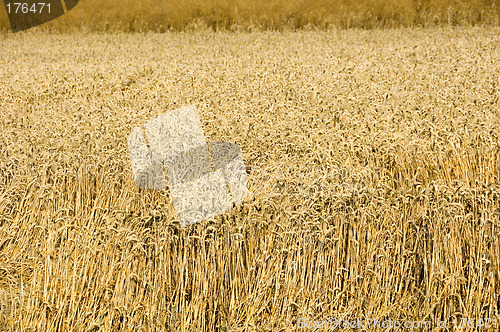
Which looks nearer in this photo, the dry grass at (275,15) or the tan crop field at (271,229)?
the tan crop field at (271,229)

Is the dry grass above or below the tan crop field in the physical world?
below

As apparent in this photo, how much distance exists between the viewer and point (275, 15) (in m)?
Result: 14.0

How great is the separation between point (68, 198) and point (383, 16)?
11.9 meters

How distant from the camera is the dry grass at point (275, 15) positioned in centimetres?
1359

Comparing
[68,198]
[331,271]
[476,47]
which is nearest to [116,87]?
[68,198]

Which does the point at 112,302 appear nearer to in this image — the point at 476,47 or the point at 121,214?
the point at 121,214

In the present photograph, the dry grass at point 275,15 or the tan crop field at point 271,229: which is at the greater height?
the tan crop field at point 271,229

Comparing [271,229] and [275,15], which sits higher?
[271,229]

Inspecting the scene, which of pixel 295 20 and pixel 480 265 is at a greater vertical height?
pixel 480 265

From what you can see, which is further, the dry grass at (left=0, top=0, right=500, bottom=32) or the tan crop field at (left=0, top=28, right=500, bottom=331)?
the dry grass at (left=0, top=0, right=500, bottom=32)

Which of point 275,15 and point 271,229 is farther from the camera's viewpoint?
point 275,15

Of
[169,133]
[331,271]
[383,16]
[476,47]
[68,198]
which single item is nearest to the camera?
[331,271]

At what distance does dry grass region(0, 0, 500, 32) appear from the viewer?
1359 centimetres

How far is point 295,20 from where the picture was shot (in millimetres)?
13961
